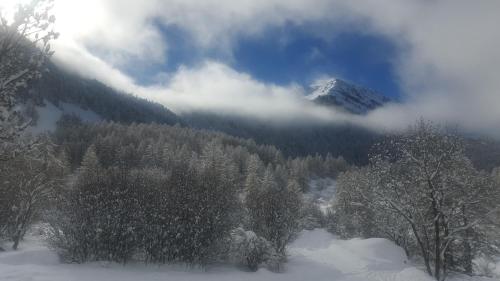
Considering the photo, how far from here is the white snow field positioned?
62.8 feet

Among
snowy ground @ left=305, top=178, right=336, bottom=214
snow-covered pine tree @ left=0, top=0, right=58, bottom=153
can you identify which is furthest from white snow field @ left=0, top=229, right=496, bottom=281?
snowy ground @ left=305, top=178, right=336, bottom=214

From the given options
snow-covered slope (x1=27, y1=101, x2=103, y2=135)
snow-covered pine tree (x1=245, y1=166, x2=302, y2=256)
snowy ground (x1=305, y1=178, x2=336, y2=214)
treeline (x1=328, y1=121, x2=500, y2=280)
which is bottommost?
snow-covered pine tree (x1=245, y1=166, x2=302, y2=256)

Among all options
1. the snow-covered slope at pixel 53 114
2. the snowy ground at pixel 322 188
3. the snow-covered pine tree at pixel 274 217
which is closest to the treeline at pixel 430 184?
the snow-covered pine tree at pixel 274 217

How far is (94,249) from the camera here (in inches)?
906

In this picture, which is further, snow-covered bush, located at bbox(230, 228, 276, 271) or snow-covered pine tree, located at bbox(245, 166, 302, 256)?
snow-covered pine tree, located at bbox(245, 166, 302, 256)

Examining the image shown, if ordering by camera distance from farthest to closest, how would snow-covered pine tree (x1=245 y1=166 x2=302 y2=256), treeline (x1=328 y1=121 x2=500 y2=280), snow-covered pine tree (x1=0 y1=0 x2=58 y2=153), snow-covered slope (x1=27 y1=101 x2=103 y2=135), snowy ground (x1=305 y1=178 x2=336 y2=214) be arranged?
snow-covered slope (x1=27 y1=101 x2=103 y2=135)
snowy ground (x1=305 y1=178 x2=336 y2=214)
snow-covered pine tree (x1=245 y1=166 x2=302 y2=256)
treeline (x1=328 y1=121 x2=500 y2=280)
snow-covered pine tree (x1=0 y1=0 x2=58 y2=153)

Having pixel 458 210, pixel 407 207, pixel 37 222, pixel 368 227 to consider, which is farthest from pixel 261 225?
pixel 37 222

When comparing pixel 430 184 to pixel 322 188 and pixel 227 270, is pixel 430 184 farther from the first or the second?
pixel 322 188

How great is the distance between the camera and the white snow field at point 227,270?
19.1 m

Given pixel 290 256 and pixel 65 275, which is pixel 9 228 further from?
pixel 290 256

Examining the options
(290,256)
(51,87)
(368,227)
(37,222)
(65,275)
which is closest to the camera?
(65,275)

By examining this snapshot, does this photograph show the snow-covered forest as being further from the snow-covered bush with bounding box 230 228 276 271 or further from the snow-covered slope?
the snow-covered slope

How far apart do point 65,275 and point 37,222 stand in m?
25.8

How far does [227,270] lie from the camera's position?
24.4 meters
